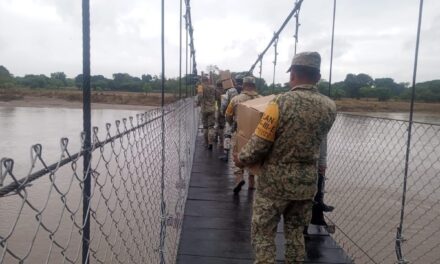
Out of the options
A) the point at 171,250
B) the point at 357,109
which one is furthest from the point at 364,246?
the point at 357,109

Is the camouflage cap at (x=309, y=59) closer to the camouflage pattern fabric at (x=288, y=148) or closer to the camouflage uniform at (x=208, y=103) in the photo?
the camouflage pattern fabric at (x=288, y=148)

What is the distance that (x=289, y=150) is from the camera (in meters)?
2.03

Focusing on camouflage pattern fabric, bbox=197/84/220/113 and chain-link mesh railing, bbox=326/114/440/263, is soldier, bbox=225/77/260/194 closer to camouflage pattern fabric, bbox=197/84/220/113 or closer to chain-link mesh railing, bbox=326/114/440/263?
chain-link mesh railing, bbox=326/114/440/263

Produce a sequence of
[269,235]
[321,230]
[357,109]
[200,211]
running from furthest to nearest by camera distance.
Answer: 1. [357,109]
2. [200,211]
3. [321,230]
4. [269,235]

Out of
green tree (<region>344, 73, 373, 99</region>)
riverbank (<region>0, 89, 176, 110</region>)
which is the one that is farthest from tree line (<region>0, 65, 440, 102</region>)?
riverbank (<region>0, 89, 176, 110</region>)

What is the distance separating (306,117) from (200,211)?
6.74 feet

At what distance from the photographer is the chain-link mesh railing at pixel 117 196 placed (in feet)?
2.71

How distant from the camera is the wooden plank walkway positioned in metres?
2.87

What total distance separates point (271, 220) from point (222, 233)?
1.19m

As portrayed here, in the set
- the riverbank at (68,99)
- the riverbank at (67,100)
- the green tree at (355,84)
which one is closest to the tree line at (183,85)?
the green tree at (355,84)

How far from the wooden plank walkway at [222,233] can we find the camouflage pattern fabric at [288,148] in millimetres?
768

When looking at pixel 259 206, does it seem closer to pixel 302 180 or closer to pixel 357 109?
pixel 302 180

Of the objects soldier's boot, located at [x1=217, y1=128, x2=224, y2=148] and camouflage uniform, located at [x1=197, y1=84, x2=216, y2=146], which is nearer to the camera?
camouflage uniform, located at [x1=197, y1=84, x2=216, y2=146]

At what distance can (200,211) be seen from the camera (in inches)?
150
